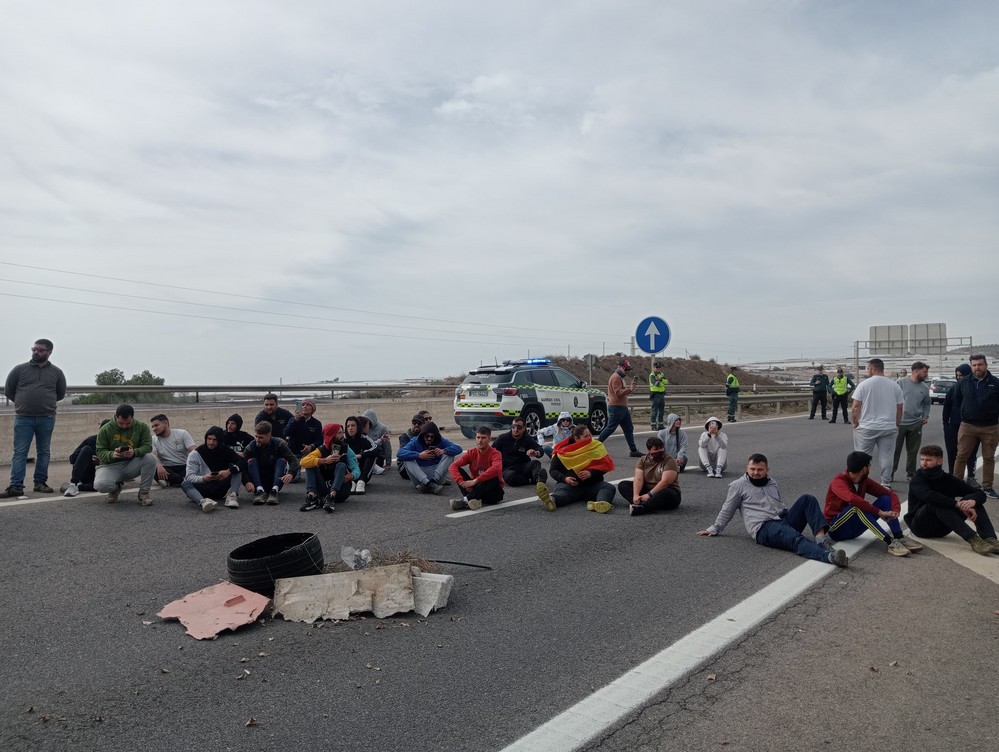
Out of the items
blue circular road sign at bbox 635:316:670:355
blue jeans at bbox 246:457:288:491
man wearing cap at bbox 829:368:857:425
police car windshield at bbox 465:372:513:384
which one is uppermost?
blue circular road sign at bbox 635:316:670:355

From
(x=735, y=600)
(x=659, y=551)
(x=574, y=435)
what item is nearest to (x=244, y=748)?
(x=735, y=600)

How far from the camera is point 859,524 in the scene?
800cm

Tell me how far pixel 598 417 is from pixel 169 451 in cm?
1210

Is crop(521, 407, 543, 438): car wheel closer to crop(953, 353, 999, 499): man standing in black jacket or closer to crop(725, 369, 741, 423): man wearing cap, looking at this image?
crop(725, 369, 741, 423): man wearing cap

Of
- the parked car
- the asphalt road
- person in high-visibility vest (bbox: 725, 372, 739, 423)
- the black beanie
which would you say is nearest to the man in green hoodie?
the asphalt road

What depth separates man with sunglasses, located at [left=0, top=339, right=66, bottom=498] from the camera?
10.6 meters

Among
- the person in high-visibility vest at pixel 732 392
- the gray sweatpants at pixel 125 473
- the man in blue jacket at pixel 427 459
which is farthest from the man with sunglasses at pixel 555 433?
the person in high-visibility vest at pixel 732 392

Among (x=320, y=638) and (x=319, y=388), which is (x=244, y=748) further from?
(x=319, y=388)

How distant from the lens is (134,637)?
206 inches

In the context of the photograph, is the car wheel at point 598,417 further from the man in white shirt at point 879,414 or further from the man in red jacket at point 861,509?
the man in red jacket at point 861,509

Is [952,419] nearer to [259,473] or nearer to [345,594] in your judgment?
[259,473]

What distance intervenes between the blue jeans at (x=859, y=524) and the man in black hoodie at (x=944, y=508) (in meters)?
0.40

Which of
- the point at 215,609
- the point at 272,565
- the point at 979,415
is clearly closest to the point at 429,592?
the point at 272,565

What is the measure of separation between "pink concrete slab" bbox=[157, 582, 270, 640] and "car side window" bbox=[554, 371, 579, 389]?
1445cm
